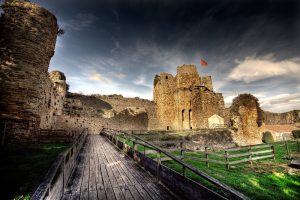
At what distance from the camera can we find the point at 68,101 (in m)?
24.5

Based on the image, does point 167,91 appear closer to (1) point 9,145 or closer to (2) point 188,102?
(2) point 188,102

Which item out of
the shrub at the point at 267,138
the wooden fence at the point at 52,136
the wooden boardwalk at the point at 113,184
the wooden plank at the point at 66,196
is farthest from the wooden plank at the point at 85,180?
the shrub at the point at 267,138

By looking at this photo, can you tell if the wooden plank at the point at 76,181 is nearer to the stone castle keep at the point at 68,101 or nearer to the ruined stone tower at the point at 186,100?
the stone castle keep at the point at 68,101

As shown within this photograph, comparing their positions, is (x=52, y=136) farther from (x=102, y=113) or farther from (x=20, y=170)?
(x=102, y=113)

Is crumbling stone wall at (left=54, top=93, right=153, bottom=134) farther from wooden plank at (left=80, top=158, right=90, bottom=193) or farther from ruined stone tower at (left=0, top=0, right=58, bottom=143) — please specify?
wooden plank at (left=80, top=158, right=90, bottom=193)

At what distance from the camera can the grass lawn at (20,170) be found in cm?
389

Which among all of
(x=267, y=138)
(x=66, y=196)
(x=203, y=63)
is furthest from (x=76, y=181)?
(x=203, y=63)

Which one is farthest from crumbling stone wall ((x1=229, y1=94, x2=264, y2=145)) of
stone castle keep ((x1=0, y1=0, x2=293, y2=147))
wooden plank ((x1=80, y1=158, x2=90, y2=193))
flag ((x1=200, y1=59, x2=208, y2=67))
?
wooden plank ((x1=80, y1=158, x2=90, y2=193))

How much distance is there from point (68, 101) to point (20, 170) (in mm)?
20862

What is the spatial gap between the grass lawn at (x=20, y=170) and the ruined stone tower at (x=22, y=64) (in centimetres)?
101

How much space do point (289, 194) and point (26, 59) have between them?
12.2 meters

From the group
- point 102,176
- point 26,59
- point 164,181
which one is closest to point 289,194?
point 164,181

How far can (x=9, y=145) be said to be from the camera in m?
7.55

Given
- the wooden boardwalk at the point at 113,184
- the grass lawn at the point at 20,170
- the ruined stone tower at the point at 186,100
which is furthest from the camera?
the ruined stone tower at the point at 186,100
